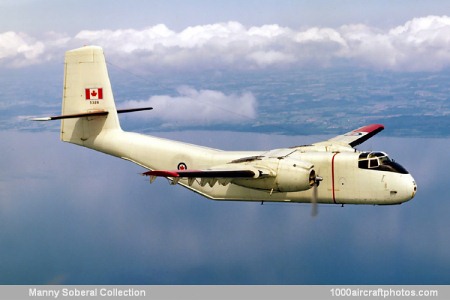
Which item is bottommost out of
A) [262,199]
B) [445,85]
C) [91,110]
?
[262,199]

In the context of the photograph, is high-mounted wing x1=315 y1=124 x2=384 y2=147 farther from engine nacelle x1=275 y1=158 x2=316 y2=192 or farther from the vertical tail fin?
the vertical tail fin

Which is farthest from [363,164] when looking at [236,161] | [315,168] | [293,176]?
[236,161]

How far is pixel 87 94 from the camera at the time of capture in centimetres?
2858

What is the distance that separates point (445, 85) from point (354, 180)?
181431mm

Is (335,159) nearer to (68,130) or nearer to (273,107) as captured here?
(68,130)

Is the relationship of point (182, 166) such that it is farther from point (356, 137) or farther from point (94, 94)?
point (356, 137)

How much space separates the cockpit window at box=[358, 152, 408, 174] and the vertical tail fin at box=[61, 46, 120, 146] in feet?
38.1

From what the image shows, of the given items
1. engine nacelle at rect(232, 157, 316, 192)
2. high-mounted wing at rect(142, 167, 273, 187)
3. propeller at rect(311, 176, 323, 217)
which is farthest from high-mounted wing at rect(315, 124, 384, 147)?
high-mounted wing at rect(142, 167, 273, 187)

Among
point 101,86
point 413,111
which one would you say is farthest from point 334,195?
point 413,111

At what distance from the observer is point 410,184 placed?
23.6 m

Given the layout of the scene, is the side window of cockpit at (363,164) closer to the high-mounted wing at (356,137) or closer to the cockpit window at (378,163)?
the cockpit window at (378,163)

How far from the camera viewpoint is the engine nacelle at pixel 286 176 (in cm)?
2311

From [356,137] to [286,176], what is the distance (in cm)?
768

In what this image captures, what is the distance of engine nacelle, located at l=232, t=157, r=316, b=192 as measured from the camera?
75.8ft
